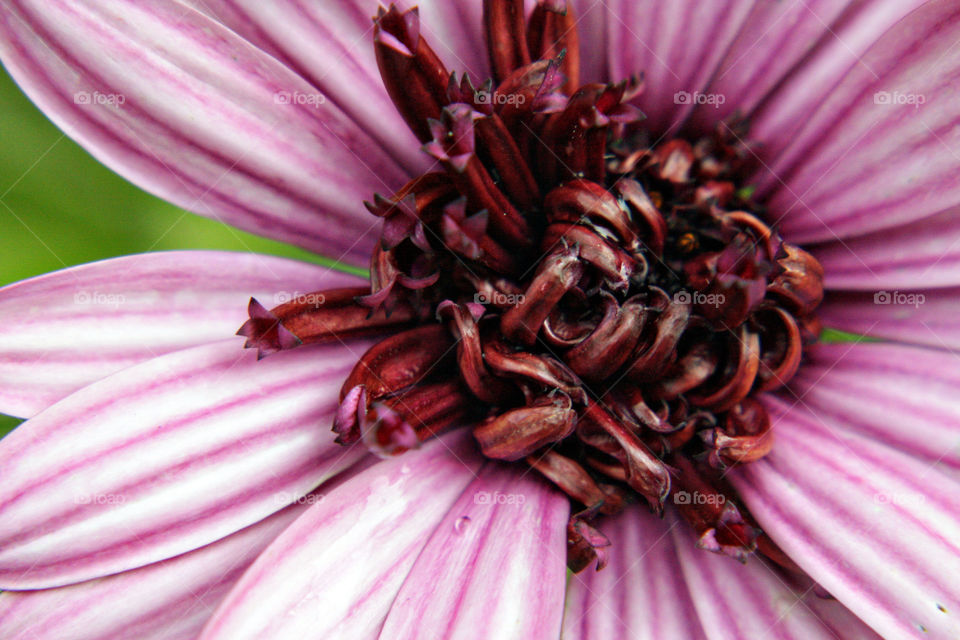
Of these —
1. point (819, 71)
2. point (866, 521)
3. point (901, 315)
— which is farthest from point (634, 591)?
point (819, 71)

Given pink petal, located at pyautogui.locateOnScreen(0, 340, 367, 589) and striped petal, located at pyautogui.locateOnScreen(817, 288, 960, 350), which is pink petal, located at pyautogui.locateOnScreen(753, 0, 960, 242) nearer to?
striped petal, located at pyautogui.locateOnScreen(817, 288, 960, 350)

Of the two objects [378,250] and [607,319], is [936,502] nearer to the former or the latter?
[607,319]


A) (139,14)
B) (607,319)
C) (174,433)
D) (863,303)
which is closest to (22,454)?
(174,433)

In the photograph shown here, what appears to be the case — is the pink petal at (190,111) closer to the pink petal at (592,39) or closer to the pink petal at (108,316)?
the pink petal at (108,316)

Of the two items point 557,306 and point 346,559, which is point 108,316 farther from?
point 557,306

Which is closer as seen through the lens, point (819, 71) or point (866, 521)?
point (866, 521)

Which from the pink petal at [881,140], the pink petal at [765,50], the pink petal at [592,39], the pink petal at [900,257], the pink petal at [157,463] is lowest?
the pink petal at [900,257]

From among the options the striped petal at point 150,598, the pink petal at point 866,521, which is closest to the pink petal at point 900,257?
the pink petal at point 866,521
